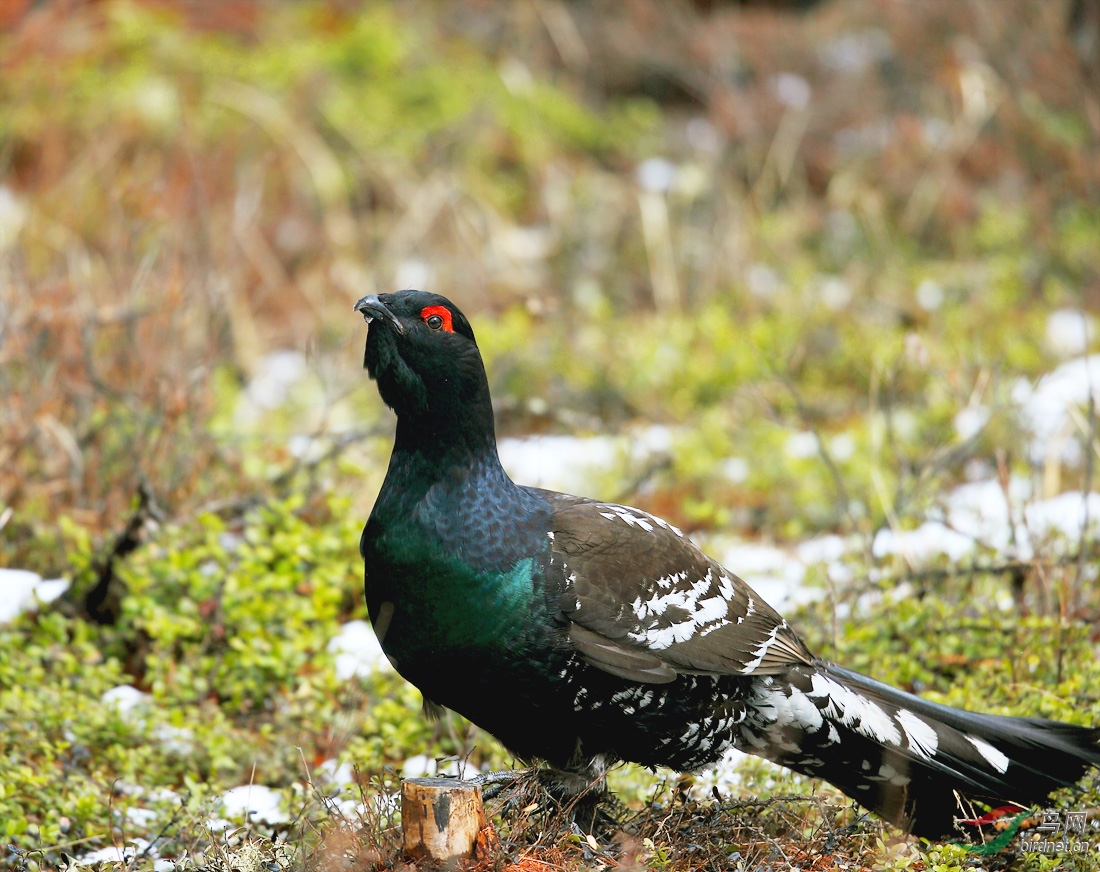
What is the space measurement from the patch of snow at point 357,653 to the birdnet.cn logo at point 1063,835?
2.15 m

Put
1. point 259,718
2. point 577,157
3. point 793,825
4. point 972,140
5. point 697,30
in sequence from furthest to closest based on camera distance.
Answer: point 697,30, point 577,157, point 972,140, point 259,718, point 793,825

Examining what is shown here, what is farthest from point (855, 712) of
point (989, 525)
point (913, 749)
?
point (989, 525)

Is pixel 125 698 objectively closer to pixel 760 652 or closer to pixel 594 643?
pixel 594 643

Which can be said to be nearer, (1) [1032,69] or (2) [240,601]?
(2) [240,601]

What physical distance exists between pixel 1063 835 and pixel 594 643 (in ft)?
4.58

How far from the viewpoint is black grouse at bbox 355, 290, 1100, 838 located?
3086 mm

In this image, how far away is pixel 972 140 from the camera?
9.49m

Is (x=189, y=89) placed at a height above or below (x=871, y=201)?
above

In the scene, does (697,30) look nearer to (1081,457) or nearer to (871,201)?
(871,201)

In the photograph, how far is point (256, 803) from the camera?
143 inches

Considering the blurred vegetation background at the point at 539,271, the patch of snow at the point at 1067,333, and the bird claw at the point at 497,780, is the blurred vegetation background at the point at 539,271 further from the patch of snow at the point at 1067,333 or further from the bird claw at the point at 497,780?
the bird claw at the point at 497,780

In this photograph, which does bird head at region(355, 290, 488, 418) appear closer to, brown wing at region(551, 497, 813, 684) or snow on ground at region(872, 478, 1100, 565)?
brown wing at region(551, 497, 813, 684)

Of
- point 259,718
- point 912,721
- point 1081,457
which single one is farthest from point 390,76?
point 912,721

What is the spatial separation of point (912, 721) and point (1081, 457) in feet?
10.5
